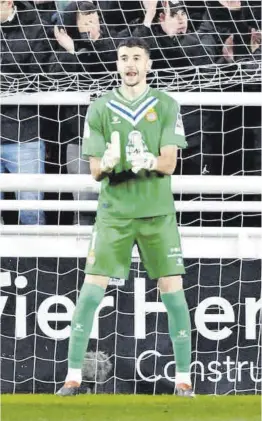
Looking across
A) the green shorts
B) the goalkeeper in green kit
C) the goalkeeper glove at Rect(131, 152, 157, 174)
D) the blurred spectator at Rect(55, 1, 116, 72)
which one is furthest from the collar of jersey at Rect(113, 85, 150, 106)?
the blurred spectator at Rect(55, 1, 116, 72)

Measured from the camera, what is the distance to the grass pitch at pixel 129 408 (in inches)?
199

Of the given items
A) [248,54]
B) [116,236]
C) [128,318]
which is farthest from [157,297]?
[248,54]

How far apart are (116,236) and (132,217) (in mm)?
93

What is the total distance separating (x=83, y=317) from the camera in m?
5.11

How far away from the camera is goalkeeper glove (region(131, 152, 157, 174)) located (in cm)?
499

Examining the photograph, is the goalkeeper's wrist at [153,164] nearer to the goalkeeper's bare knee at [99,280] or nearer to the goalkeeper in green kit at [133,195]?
the goalkeeper in green kit at [133,195]

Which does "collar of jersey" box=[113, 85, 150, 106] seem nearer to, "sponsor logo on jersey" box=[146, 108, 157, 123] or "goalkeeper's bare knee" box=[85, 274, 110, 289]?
"sponsor logo on jersey" box=[146, 108, 157, 123]

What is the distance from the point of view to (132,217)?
16.7ft

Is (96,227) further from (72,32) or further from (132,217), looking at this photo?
(72,32)

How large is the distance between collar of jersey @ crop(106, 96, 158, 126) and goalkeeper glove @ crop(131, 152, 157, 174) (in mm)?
127

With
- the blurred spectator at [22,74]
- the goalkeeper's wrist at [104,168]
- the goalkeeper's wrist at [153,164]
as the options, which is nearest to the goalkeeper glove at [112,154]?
the goalkeeper's wrist at [104,168]

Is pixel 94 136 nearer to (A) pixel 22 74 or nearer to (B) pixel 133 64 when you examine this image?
(B) pixel 133 64

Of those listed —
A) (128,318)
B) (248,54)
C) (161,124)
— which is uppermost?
(248,54)

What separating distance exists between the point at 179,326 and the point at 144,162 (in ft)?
2.13
